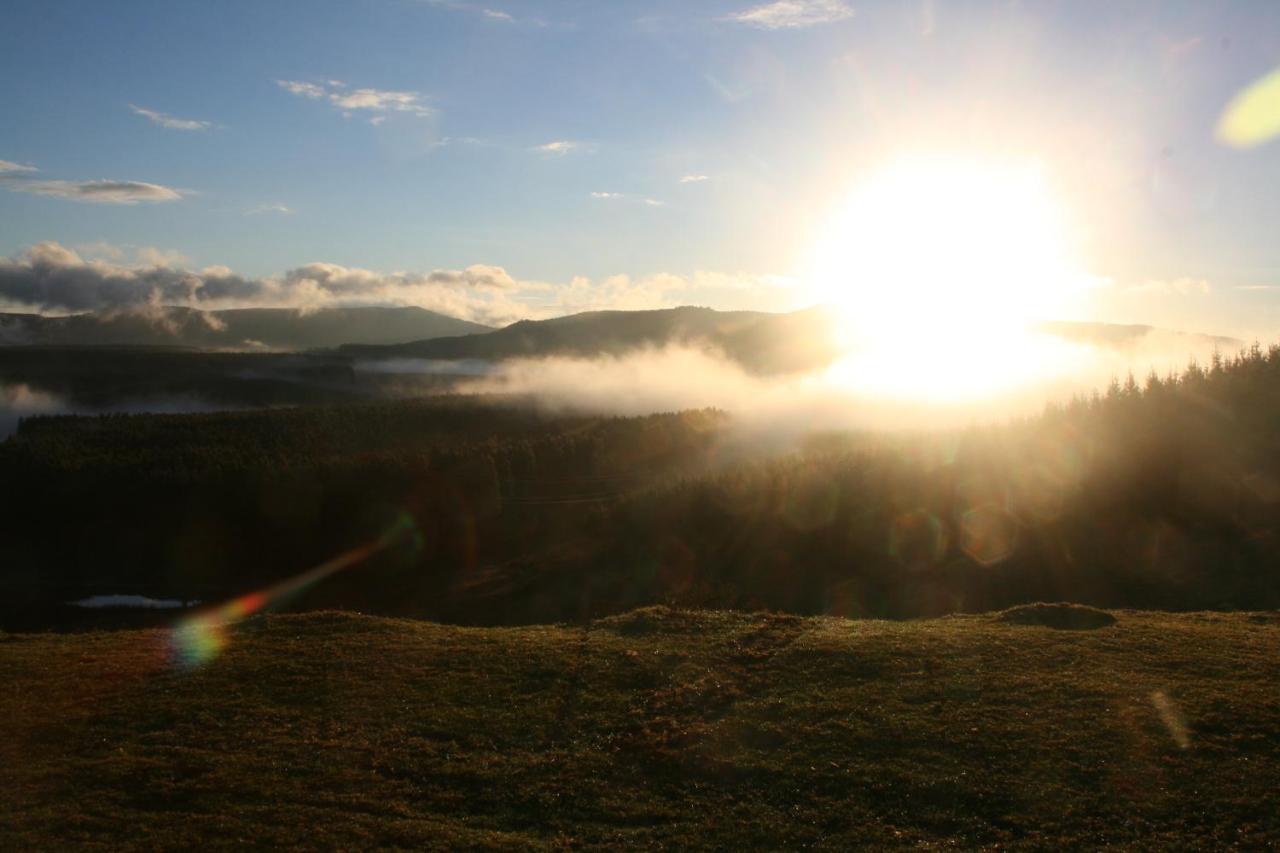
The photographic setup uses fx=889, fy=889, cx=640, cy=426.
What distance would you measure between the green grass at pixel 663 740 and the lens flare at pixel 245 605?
0.72 metres

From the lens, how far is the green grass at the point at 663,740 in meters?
12.8

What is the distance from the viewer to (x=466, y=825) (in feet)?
43.0

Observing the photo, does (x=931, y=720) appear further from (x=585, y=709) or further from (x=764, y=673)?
(x=585, y=709)

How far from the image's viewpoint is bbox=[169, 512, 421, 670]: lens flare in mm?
22031

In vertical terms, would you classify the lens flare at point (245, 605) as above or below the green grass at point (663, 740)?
below

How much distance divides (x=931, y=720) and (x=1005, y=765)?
6.46 feet

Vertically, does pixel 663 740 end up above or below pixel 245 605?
above

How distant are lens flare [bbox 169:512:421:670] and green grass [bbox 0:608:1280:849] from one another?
0.72 meters

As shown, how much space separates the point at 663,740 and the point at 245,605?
42.4m

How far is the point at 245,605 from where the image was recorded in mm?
51312

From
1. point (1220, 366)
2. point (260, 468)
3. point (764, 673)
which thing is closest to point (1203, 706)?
point (764, 673)

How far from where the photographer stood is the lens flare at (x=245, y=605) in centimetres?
2203

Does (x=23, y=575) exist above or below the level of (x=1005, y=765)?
below

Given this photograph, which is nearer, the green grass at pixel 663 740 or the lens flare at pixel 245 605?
the green grass at pixel 663 740
